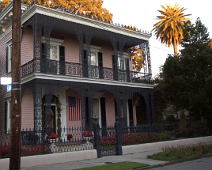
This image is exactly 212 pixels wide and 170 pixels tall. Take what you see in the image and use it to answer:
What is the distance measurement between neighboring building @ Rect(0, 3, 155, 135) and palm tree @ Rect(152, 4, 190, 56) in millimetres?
8776

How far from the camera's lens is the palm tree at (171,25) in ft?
89.9

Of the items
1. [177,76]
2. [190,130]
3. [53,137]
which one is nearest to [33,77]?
[53,137]

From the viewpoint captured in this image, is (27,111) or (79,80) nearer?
(79,80)

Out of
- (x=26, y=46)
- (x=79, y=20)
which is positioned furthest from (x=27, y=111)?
(x=79, y=20)

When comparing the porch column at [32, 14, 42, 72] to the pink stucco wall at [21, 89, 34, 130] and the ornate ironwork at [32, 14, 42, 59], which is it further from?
the pink stucco wall at [21, 89, 34, 130]

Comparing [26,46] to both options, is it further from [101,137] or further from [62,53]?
[101,137]

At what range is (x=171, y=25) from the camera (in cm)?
2709

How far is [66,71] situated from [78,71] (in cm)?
78

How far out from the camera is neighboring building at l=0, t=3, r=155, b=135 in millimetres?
13875

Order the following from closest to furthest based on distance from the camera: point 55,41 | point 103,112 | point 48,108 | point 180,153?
1. point 180,153
2. point 48,108
3. point 55,41
4. point 103,112

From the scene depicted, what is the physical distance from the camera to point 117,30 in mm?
18047

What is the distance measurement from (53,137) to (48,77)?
3.80 m

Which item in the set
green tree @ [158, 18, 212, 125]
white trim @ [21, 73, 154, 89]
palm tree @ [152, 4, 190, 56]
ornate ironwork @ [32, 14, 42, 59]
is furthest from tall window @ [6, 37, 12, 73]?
palm tree @ [152, 4, 190, 56]

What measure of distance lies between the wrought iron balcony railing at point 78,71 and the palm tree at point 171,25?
1034 centimetres
